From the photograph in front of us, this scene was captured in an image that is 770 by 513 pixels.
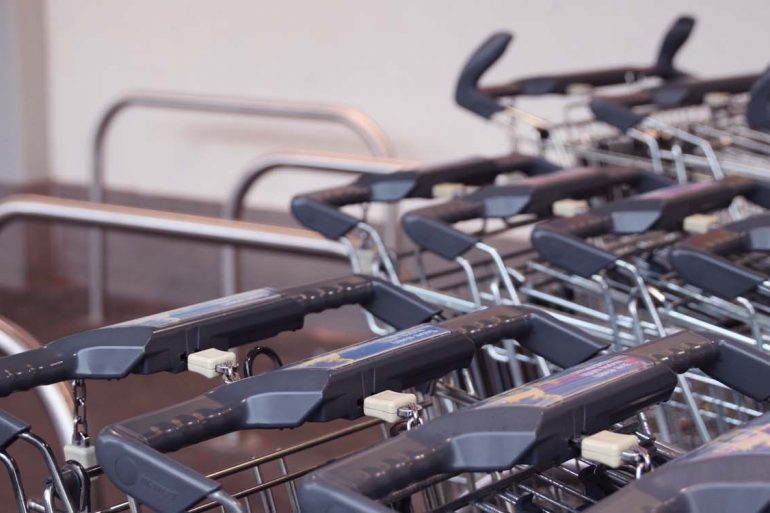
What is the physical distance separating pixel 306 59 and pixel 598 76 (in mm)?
2728

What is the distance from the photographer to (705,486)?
33.7 inches

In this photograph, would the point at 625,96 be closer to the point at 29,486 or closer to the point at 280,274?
the point at 29,486

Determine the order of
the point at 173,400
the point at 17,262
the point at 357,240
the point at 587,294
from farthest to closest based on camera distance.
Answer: the point at 17,262
the point at 173,400
the point at 587,294
the point at 357,240

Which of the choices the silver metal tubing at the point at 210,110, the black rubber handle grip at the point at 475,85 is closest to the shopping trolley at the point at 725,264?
the black rubber handle grip at the point at 475,85

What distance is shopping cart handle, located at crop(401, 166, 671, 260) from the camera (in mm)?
1641

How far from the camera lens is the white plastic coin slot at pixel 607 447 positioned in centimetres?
93

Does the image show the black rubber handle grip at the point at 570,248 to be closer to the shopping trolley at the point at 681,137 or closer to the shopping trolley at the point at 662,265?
the shopping trolley at the point at 662,265

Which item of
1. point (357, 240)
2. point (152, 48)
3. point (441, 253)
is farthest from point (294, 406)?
point (152, 48)

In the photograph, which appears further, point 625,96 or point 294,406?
point 625,96

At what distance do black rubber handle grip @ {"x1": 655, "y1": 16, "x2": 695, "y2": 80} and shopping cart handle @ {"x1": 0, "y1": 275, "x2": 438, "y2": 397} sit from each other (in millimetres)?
1692

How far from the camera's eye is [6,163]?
604 cm

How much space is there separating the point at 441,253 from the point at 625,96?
86 centimetres

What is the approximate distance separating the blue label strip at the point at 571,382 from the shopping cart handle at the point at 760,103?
102 centimetres

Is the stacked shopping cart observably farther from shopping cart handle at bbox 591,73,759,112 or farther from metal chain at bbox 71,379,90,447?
shopping cart handle at bbox 591,73,759,112
